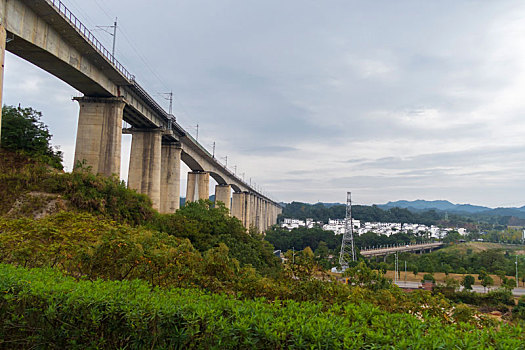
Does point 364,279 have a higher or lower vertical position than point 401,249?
higher

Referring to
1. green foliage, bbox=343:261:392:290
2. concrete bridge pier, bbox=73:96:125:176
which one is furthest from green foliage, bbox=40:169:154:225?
green foliage, bbox=343:261:392:290

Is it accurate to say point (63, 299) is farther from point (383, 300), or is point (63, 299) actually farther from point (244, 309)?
point (383, 300)

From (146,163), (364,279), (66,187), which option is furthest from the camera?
(146,163)

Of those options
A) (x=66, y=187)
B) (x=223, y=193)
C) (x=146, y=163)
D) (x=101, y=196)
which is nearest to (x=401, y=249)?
(x=223, y=193)

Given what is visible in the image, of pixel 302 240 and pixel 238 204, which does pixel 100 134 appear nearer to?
pixel 238 204

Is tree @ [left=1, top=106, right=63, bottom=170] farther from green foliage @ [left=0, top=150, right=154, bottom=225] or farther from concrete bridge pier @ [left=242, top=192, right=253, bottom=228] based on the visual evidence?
concrete bridge pier @ [left=242, top=192, right=253, bottom=228]

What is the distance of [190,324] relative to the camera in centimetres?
424

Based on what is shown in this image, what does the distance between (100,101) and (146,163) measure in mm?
9058

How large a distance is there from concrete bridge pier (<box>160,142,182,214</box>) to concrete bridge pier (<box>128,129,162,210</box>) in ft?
16.1

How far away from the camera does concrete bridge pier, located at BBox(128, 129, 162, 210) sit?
32.6 meters

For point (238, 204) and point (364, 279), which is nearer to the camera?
point (364, 279)

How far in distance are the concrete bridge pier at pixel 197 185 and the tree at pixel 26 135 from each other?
31.5m

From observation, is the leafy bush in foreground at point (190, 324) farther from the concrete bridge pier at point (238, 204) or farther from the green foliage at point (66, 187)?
the concrete bridge pier at point (238, 204)

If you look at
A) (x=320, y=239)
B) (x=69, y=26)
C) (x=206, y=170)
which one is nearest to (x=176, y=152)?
(x=206, y=170)
